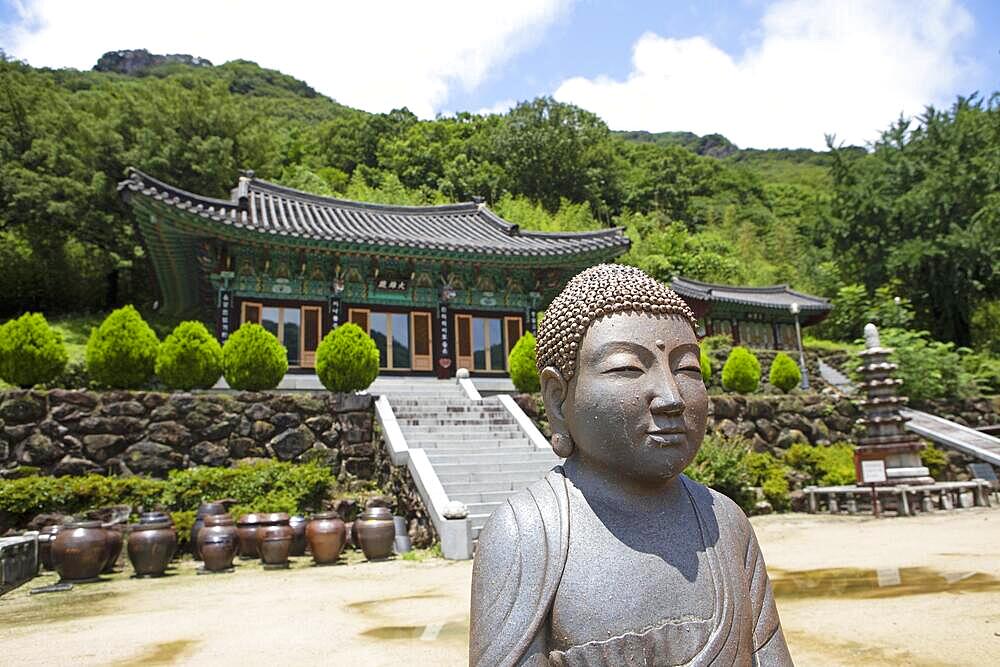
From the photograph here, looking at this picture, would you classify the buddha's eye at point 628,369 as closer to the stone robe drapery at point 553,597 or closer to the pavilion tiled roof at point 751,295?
the stone robe drapery at point 553,597

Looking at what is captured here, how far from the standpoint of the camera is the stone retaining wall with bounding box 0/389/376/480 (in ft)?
36.6

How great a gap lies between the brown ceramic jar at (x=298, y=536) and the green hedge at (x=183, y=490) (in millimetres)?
1088

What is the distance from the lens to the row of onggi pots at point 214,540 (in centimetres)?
816

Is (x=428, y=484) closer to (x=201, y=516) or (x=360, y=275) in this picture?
(x=201, y=516)

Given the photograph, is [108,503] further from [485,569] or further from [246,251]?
[485,569]

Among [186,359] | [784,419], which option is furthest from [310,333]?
[784,419]

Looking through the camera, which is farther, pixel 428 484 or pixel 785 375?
pixel 785 375

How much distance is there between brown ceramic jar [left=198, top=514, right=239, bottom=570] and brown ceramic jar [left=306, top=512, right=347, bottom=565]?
38.8 inches

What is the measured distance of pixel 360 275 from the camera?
19328 millimetres

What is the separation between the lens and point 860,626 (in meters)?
4.64

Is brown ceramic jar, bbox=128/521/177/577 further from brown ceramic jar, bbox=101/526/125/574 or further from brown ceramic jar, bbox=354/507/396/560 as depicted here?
brown ceramic jar, bbox=354/507/396/560

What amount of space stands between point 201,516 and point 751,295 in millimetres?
26939

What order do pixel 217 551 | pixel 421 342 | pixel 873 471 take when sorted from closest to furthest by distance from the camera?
pixel 217 551 → pixel 873 471 → pixel 421 342

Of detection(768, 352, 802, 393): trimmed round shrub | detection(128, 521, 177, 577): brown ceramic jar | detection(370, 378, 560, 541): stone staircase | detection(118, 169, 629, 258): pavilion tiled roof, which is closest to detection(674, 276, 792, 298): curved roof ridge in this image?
detection(118, 169, 629, 258): pavilion tiled roof
